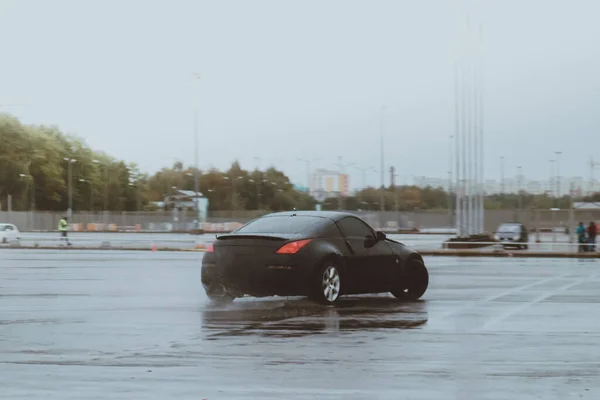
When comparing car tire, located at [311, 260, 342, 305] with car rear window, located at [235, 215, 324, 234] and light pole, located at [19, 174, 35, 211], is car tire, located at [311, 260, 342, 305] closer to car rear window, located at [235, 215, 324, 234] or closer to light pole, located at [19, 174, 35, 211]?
car rear window, located at [235, 215, 324, 234]

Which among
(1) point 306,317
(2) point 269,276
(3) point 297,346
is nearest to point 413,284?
(2) point 269,276

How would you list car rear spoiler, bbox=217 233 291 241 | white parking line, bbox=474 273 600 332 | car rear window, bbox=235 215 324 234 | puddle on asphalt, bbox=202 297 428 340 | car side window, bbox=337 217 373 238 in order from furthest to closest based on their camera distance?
car side window, bbox=337 217 373 238
car rear window, bbox=235 215 324 234
car rear spoiler, bbox=217 233 291 241
white parking line, bbox=474 273 600 332
puddle on asphalt, bbox=202 297 428 340

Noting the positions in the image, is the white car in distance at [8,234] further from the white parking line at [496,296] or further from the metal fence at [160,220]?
the white parking line at [496,296]

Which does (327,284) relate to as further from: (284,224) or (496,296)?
(496,296)

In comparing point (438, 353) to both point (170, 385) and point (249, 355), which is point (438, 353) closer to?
point (249, 355)

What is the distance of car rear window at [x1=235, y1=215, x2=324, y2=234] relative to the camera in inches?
683

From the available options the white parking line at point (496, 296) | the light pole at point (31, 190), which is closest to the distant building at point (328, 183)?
the light pole at point (31, 190)

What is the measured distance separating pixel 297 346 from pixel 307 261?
5.22m

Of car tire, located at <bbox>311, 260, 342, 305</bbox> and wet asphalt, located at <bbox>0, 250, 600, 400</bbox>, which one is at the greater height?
car tire, located at <bbox>311, 260, 342, 305</bbox>

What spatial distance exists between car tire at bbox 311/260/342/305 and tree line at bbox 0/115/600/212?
9644 centimetres

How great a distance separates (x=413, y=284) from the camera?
61.8ft

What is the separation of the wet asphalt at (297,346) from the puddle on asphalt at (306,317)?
0.02 metres

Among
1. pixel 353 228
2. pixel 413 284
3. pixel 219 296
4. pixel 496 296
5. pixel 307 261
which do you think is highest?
pixel 353 228

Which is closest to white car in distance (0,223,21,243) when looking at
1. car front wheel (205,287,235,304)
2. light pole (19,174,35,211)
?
car front wheel (205,287,235,304)
